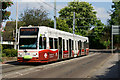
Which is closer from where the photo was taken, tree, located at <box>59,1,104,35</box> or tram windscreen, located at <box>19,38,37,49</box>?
tram windscreen, located at <box>19,38,37,49</box>

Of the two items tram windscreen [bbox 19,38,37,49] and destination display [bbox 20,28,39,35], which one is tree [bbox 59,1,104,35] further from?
tram windscreen [bbox 19,38,37,49]

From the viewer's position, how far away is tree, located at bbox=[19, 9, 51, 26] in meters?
41.8

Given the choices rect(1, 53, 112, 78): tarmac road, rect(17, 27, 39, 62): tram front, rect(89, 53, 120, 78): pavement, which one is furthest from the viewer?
rect(17, 27, 39, 62): tram front

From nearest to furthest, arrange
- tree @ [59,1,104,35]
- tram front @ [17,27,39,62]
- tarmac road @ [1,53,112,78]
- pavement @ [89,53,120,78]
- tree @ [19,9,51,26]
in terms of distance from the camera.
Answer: tarmac road @ [1,53,112,78], pavement @ [89,53,120,78], tram front @ [17,27,39,62], tree @ [19,9,51,26], tree @ [59,1,104,35]

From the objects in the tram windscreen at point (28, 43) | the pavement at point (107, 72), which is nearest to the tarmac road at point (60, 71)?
the pavement at point (107, 72)

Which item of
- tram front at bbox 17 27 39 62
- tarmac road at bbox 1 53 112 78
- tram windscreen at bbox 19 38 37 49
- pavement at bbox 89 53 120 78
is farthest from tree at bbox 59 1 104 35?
pavement at bbox 89 53 120 78

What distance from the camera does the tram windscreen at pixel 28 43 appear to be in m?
19.5

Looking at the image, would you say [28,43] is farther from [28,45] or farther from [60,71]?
[60,71]

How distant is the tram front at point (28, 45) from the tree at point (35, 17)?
2171 centimetres

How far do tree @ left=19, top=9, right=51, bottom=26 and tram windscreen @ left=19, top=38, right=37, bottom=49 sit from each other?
21.9 m

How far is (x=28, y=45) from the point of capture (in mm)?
19703

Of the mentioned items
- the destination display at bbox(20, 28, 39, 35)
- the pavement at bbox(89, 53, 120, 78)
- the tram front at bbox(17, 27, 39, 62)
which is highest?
the destination display at bbox(20, 28, 39, 35)

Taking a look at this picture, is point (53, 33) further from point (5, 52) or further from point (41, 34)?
point (5, 52)

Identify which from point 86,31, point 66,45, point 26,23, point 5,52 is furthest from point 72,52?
point 86,31
